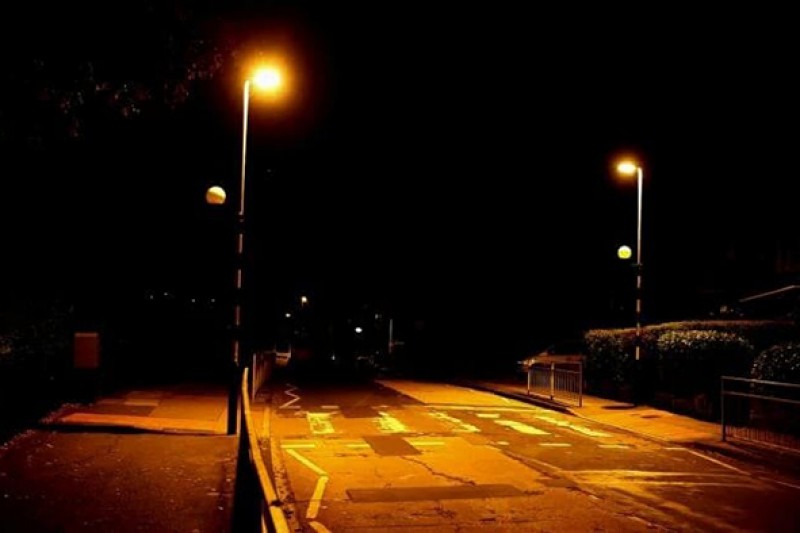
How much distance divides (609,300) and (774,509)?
3663 centimetres

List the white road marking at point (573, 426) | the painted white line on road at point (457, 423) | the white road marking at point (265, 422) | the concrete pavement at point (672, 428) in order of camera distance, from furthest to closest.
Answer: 1. the white road marking at point (573, 426)
2. the painted white line on road at point (457, 423)
3. the white road marking at point (265, 422)
4. the concrete pavement at point (672, 428)

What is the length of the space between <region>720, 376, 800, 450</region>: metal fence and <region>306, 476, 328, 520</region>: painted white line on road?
839 centimetres

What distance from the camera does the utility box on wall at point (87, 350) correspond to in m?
17.7

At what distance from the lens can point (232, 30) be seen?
10398 mm

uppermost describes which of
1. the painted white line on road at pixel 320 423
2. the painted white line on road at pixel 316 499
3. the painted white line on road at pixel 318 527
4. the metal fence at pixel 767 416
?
the metal fence at pixel 767 416

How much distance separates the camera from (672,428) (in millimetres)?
17453

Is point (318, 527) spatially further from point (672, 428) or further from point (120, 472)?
point (672, 428)

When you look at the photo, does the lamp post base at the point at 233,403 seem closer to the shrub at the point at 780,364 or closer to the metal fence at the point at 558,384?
the metal fence at the point at 558,384

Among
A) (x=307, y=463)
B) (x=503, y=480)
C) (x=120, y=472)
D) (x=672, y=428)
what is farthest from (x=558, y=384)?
(x=120, y=472)

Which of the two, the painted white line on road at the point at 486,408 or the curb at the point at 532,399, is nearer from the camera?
the painted white line on road at the point at 486,408

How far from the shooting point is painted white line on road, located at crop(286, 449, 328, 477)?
11.7 m

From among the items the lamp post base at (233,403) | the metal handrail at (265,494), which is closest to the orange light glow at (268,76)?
the lamp post base at (233,403)

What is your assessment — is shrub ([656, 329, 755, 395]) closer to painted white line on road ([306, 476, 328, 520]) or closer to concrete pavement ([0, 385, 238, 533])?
concrete pavement ([0, 385, 238, 533])

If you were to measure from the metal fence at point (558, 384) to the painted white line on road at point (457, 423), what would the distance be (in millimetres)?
4267
